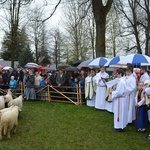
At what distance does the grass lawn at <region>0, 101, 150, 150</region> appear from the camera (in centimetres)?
656

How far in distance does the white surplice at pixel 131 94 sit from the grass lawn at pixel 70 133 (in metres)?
0.41

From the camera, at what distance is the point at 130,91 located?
7.90 meters

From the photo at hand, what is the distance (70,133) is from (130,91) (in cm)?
228

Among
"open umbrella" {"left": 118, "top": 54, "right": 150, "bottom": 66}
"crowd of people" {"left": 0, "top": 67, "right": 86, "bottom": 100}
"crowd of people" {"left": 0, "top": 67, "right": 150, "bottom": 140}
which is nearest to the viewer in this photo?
"crowd of people" {"left": 0, "top": 67, "right": 150, "bottom": 140}

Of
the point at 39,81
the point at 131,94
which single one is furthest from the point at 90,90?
the point at 131,94

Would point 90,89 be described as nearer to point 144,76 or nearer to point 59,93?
point 59,93

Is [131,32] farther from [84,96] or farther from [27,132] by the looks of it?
[27,132]

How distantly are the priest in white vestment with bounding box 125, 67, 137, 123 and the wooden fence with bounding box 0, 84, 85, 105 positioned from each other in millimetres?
4394

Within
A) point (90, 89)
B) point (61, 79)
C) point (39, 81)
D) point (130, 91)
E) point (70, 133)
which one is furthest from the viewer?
point (39, 81)

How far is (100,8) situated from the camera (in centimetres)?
1636

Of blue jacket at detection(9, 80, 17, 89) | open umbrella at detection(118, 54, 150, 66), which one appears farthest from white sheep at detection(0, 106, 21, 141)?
blue jacket at detection(9, 80, 17, 89)

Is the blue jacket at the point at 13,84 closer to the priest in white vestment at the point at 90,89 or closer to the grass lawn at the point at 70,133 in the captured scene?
the grass lawn at the point at 70,133

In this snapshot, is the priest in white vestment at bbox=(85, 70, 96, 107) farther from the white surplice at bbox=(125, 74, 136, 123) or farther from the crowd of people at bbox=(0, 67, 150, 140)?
the white surplice at bbox=(125, 74, 136, 123)

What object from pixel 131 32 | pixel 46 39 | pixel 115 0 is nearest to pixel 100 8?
pixel 115 0
